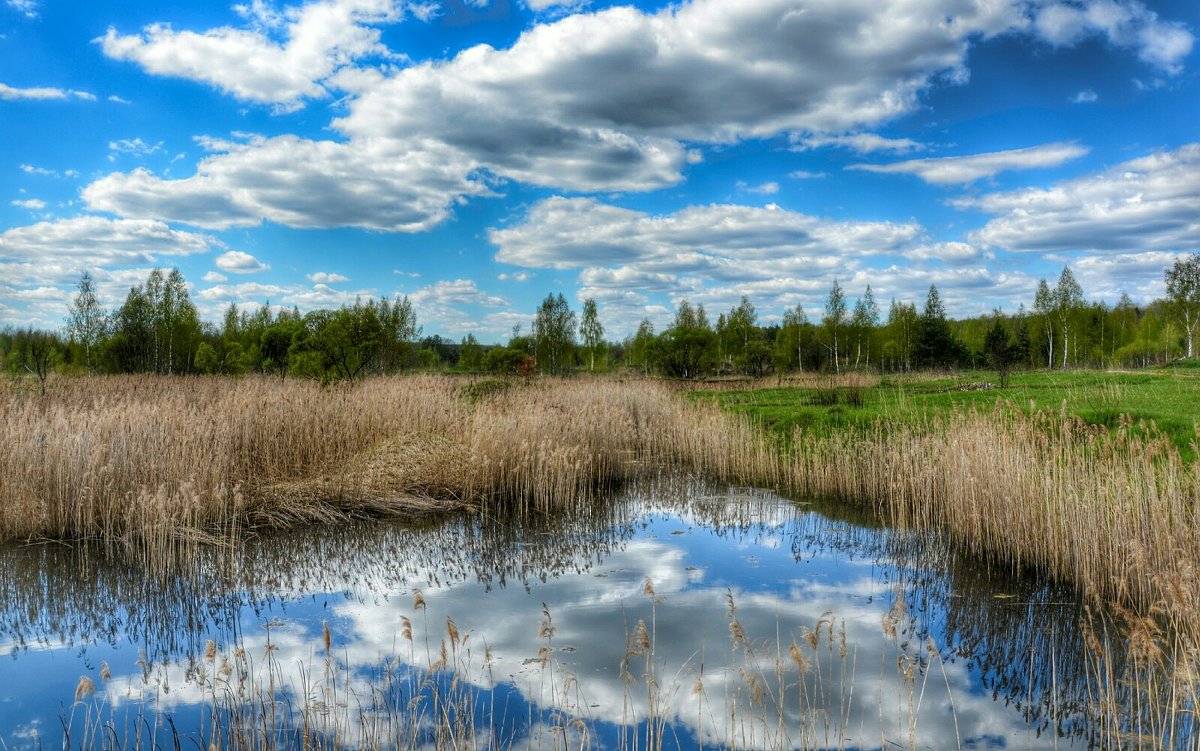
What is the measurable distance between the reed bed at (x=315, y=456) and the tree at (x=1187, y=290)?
51.5 meters

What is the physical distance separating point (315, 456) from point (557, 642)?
8.24 metres

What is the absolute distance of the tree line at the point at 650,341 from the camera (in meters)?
30.4

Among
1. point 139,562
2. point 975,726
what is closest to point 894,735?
point 975,726

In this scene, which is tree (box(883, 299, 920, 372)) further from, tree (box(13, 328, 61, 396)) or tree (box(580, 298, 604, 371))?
tree (box(13, 328, 61, 396))

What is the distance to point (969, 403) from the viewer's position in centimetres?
1880

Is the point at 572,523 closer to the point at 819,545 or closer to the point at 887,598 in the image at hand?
the point at 819,545

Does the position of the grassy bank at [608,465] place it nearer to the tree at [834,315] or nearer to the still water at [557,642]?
the still water at [557,642]

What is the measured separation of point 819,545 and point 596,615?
13.2 ft

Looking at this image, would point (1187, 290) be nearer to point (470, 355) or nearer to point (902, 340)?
point (902, 340)

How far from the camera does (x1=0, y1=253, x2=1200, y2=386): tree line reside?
3042 cm

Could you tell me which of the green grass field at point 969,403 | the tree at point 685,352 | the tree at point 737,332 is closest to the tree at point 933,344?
the tree at point 737,332

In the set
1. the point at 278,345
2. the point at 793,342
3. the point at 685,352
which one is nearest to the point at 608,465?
the point at 278,345

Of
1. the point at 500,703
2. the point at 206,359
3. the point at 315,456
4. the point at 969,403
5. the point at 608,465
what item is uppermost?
the point at 206,359

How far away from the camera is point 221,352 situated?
4997cm
